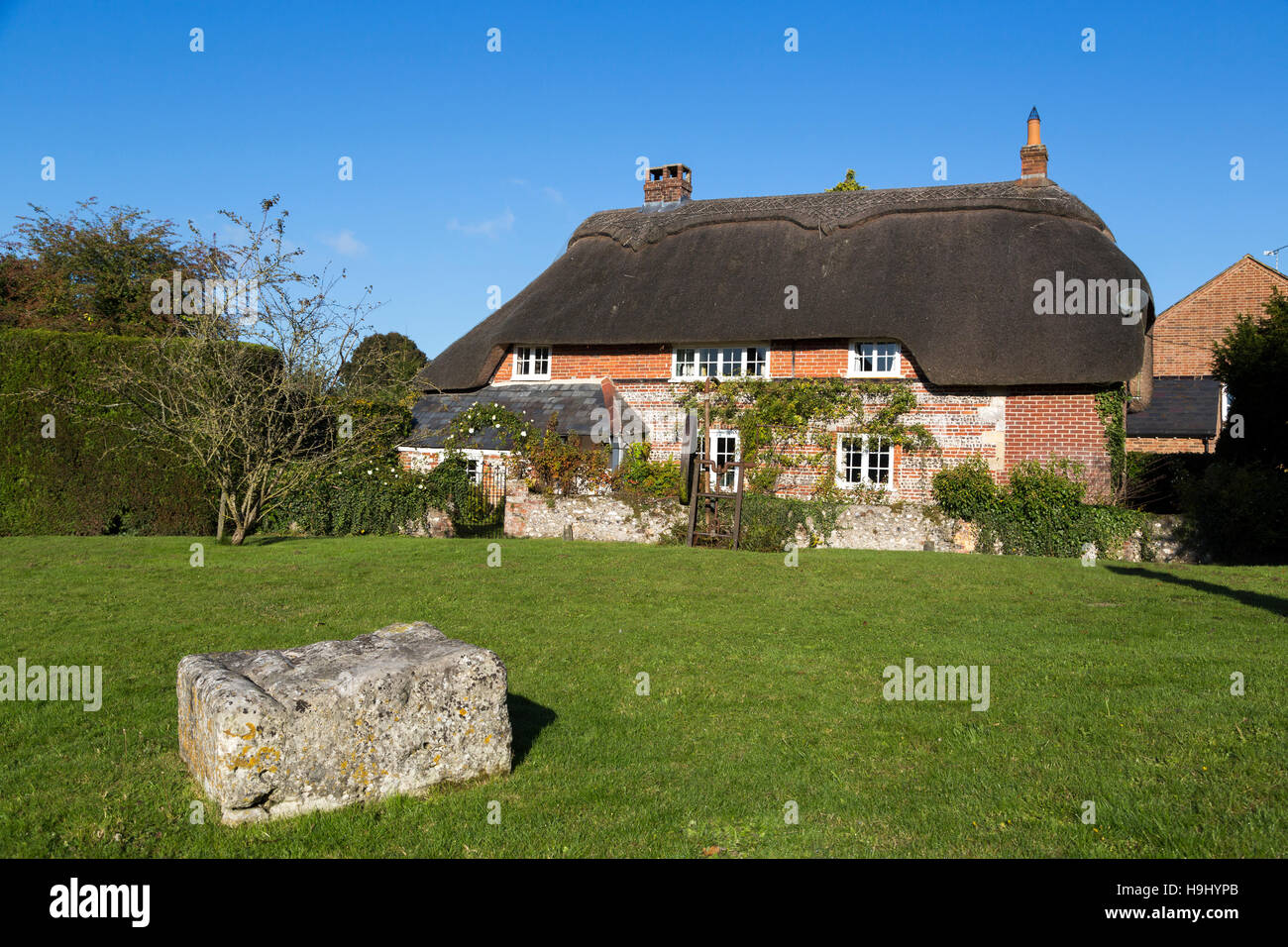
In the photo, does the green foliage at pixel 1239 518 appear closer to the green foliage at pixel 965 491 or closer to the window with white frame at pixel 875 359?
the green foliage at pixel 965 491

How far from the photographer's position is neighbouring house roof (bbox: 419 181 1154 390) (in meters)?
17.6

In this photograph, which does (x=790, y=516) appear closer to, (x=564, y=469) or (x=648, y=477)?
(x=648, y=477)

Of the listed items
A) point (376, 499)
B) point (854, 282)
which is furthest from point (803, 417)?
point (376, 499)

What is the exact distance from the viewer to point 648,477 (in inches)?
725

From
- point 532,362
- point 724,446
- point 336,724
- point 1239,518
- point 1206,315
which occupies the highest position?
point 1206,315

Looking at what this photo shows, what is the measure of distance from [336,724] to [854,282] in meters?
17.4

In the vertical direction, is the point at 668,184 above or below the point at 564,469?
above

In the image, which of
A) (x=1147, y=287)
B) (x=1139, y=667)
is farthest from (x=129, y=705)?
(x=1147, y=287)

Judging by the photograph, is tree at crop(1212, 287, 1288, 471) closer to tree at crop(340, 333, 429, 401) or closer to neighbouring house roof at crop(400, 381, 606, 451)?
neighbouring house roof at crop(400, 381, 606, 451)

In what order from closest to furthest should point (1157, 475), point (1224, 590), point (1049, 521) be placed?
point (1224, 590), point (1049, 521), point (1157, 475)

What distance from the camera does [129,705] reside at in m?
5.86

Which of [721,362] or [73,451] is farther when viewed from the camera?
[721,362]

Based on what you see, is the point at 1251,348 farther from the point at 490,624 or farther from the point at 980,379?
the point at 490,624

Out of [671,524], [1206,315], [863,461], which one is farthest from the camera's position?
[1206,315]
